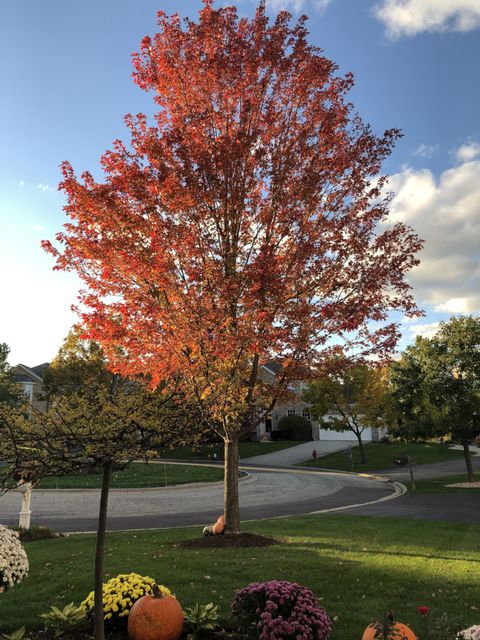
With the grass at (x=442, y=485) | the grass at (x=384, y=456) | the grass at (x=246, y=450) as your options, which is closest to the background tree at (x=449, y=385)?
the grass at (x=442, y=485)

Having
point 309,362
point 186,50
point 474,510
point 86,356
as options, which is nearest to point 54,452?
point 309,362

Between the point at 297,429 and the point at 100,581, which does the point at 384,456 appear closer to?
the point at 297,429

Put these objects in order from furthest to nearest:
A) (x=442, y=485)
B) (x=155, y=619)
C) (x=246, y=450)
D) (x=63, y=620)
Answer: (x=246, y=450) → (x=442, y=485) → (x=63, y=620) → (x=155, y=619)

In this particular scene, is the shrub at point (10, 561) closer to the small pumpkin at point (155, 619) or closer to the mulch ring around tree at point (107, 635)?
the mulch ring around tree at point (107, 635)

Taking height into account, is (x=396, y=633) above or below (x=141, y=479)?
above

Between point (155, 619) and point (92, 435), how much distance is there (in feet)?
7.74

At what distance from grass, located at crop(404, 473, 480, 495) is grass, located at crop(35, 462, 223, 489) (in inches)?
458

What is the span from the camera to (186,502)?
21578 mm

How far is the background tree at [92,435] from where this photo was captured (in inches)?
183

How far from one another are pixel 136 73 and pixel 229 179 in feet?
11.3

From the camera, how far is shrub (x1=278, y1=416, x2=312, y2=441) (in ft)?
196

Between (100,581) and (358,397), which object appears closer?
(100,581)

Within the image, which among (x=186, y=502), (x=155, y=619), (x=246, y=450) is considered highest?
(x=155, y=619)

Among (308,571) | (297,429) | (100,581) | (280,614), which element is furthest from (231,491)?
(297,429)
